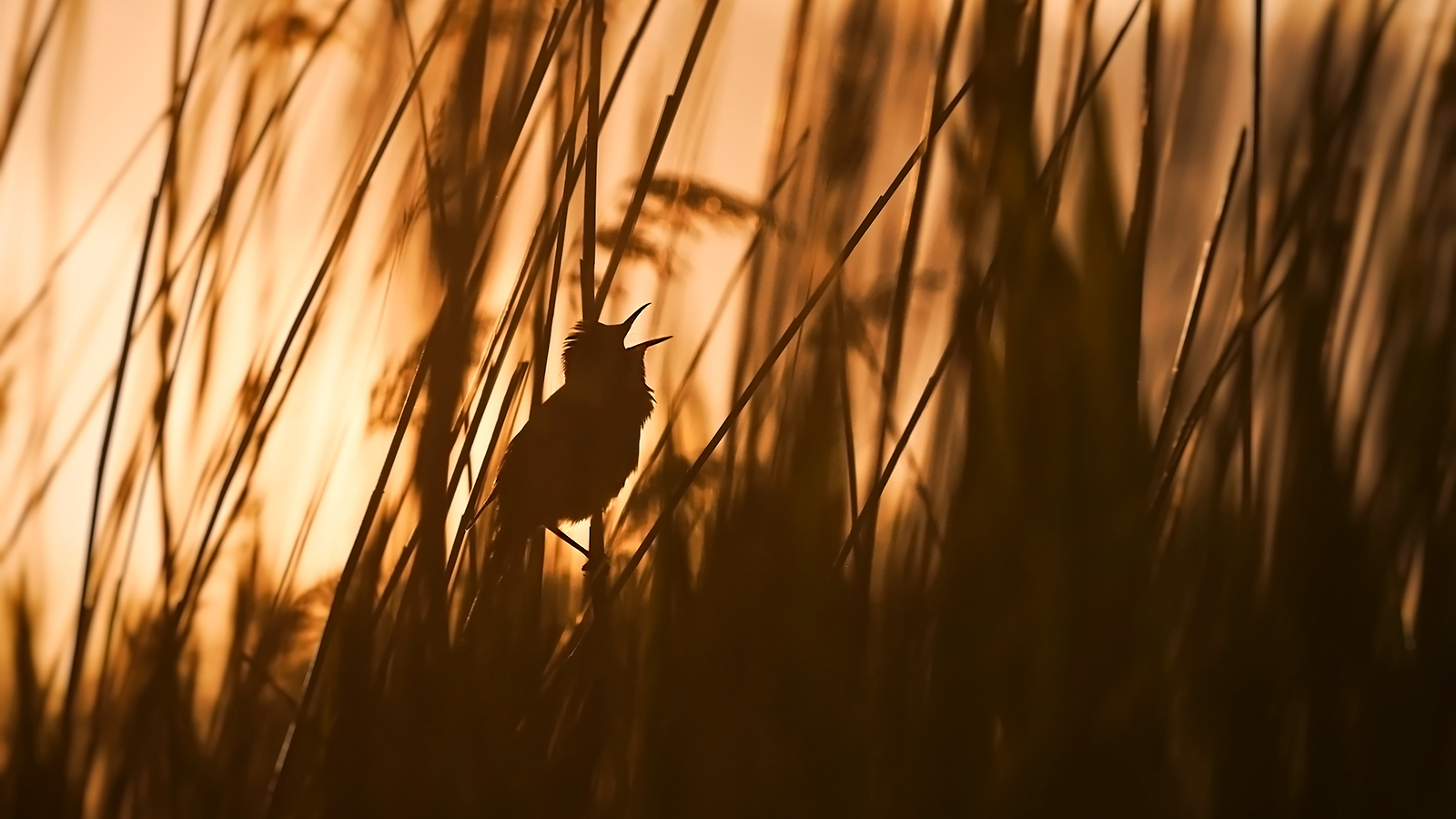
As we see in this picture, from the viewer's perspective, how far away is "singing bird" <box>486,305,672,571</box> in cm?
101

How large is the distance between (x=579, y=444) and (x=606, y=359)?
115 millimetres

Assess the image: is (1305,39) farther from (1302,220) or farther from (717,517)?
(717,517)

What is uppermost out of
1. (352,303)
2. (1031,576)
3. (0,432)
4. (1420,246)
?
(1420,246)

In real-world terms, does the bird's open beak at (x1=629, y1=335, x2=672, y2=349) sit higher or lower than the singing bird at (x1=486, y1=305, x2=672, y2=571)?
higher

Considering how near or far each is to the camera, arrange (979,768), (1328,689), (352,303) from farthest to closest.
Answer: (352,303)
(1328,689)
(979,768)

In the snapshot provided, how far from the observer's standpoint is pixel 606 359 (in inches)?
44.4

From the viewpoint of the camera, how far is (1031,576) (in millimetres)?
847

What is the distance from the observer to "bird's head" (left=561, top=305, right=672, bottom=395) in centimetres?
106

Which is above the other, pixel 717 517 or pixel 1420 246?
pixel 1420 246

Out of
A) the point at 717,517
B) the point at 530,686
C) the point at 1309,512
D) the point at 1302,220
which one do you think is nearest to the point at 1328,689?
the point at 1309,512

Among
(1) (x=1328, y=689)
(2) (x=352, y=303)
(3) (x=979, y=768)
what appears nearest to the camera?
(3) (x=979, y=768)

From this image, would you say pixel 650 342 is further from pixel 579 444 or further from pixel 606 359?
pixel 579 444

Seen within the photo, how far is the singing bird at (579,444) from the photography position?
101cm

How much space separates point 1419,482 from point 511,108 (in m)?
0.89
